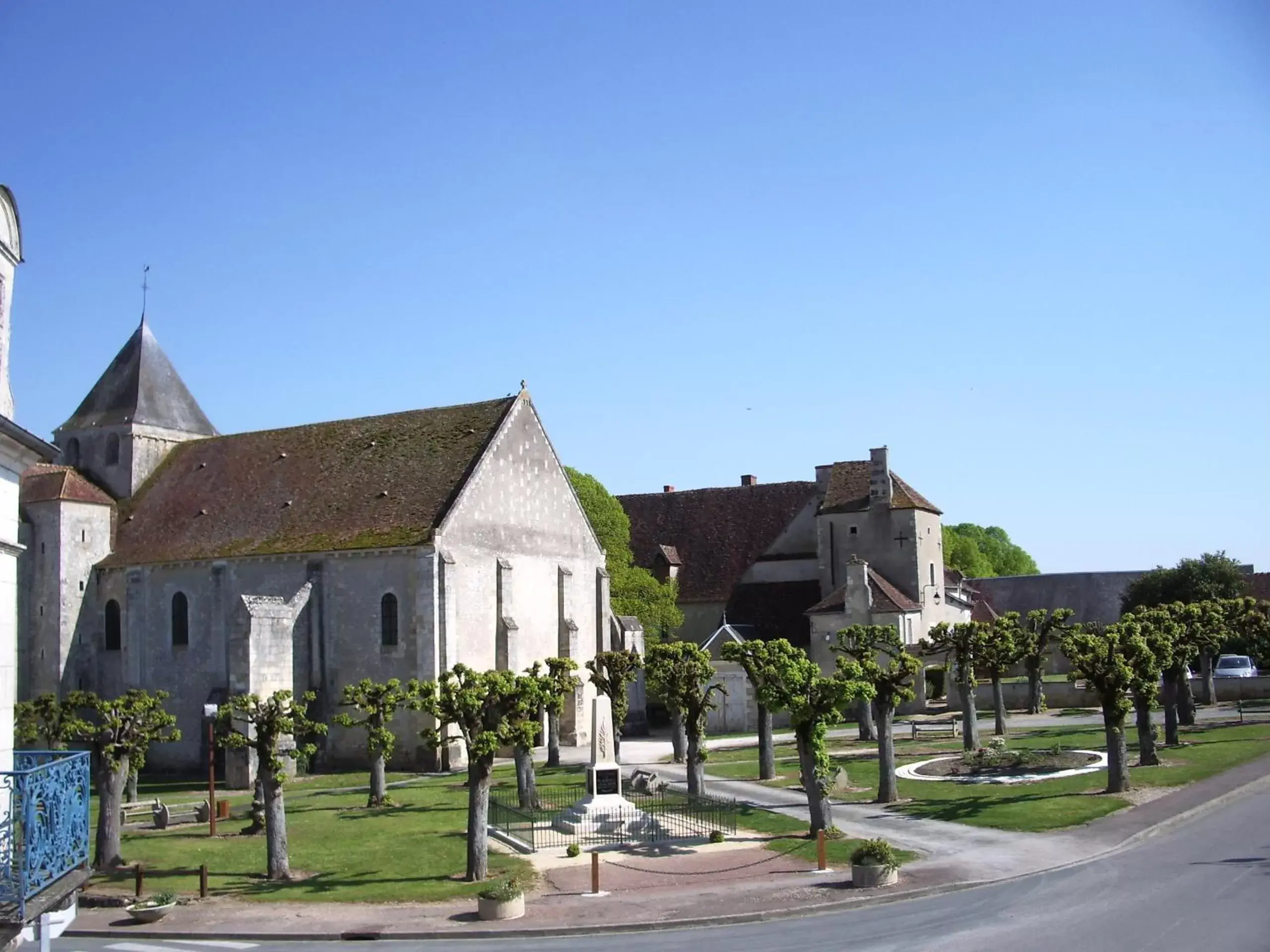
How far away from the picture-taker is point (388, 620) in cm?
4212

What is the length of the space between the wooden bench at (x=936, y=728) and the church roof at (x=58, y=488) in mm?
33688

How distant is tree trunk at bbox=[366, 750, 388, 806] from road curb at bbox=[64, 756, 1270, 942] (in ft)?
38.7

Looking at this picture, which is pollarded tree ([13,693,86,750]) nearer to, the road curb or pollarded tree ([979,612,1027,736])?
the road curb

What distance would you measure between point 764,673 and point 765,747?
7.29 metres

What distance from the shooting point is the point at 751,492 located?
67.3 m

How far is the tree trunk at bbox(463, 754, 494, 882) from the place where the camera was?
2392 cm

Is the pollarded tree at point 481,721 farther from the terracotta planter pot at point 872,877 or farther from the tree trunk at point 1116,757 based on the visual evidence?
the tree trunk at point 1116,757

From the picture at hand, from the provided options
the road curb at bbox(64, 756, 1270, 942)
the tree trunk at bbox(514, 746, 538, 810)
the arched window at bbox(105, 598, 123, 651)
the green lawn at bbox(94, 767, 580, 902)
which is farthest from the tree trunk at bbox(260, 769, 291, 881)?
the arched window at bbox(105, 598, 123, 651)

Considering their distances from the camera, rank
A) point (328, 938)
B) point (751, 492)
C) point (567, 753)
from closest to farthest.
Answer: point (328, 938) < point (567, 753) < point (751, 492)

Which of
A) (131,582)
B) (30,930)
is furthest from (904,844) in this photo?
(131,582)

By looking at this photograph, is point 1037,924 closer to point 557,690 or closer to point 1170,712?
point 557,690

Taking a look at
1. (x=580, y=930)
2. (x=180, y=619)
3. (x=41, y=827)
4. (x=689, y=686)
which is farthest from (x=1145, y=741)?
(x=180, y=619)

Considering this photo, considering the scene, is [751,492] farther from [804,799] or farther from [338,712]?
[804,799]

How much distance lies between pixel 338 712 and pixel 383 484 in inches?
338
